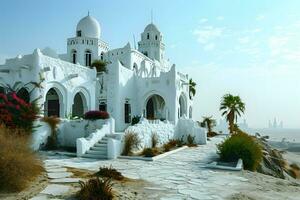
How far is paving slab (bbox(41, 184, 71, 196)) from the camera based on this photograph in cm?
662

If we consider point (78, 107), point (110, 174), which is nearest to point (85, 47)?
point (78, 107)

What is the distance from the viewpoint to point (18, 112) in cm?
1490

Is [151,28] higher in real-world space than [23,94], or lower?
higher

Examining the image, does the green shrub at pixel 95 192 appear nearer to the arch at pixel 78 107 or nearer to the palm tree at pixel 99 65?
the arch at pixel 78 107

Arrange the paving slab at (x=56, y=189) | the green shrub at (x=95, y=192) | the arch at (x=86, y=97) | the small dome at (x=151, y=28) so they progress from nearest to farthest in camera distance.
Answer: the green shrub at (x=95, y=192) → the paving slab at (x=56, y=189) → the arch at (x=86, y=97) → the small dome at (x=151, y=28)

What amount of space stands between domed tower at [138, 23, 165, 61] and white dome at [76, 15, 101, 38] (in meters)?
7.52

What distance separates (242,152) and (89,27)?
25051 mm

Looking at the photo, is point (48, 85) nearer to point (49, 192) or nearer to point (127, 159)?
point (127, 159)

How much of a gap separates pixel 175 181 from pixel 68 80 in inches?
569

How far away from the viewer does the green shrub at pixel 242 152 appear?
13078 mm

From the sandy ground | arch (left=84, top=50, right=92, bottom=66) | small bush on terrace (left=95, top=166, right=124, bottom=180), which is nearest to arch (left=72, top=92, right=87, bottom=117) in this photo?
arch (left=84, top=50, right=92, bottom=66)

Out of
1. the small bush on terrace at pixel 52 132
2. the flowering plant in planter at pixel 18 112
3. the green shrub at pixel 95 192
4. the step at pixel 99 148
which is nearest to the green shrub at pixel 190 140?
the step at pixel 99 148

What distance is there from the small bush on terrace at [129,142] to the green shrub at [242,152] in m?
4.30

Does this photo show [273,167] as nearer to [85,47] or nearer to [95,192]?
[95,192]
